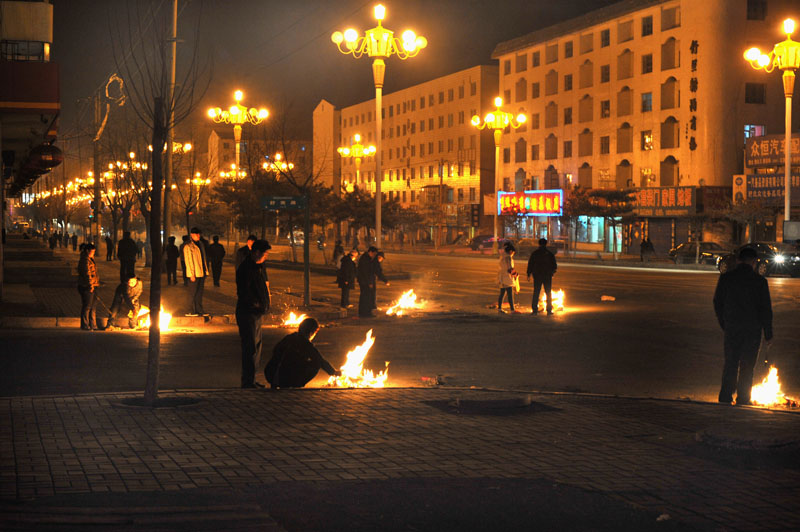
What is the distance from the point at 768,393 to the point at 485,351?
516 centimetres

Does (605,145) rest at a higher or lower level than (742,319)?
higher

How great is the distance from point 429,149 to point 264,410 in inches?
3763

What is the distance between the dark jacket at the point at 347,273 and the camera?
70.2 feet

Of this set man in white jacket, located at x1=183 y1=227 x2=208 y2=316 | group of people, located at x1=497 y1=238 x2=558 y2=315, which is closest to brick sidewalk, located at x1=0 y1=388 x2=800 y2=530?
man in white jacket, located at x1=183 y1=227 x2=208 y2=316

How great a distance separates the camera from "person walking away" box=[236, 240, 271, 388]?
1073 cm

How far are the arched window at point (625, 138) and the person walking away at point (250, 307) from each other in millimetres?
61041

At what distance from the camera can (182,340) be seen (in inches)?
623

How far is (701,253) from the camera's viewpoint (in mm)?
47812

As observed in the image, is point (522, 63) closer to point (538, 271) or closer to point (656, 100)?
point (656, 100)

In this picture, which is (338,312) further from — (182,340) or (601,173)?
(601,173)

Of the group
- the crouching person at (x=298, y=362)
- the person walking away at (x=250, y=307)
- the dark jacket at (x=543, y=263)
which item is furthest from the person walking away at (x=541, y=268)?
the crouching person at (x=298, y=362)

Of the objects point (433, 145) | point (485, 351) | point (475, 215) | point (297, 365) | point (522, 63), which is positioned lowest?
point (485, 351)

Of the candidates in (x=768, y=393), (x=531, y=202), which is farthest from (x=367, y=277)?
(x=531, y=202)

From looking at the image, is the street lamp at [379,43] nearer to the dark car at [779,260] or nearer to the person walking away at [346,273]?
the person walking away at [346,273]
